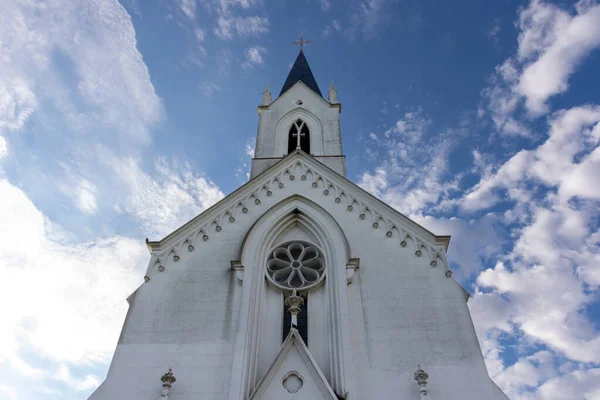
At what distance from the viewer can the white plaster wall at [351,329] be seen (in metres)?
10.0

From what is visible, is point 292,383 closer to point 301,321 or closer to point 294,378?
point 294,378

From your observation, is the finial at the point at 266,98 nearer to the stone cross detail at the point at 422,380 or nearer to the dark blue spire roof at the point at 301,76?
the dark blue spire roof at the point at 301,76

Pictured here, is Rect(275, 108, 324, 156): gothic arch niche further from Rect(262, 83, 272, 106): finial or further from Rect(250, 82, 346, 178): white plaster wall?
Rect(262, 83, 272, 106): finial

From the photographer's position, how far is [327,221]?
13.8 metres

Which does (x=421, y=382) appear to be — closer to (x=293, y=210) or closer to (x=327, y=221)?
(x=327, y=221)

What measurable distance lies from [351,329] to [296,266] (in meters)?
2.75

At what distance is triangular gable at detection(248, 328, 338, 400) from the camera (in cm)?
970

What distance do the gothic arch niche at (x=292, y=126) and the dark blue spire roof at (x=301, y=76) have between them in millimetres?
2831

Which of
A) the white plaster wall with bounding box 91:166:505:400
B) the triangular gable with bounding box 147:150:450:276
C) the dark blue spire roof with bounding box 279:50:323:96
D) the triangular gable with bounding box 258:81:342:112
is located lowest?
the white plaster wall with bounding box 91:166:505:400

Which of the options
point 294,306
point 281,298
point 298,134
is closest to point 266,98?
point 298,134

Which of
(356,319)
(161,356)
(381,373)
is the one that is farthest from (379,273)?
(161,356)

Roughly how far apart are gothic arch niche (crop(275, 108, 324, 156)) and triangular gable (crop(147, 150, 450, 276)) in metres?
4.84

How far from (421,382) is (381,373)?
3.10ft

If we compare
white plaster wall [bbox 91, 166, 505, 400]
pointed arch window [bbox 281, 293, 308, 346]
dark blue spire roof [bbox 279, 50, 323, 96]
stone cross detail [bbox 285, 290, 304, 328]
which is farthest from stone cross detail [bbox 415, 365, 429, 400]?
dark blue spire roof [bbox 279, 50, 323, 96]
